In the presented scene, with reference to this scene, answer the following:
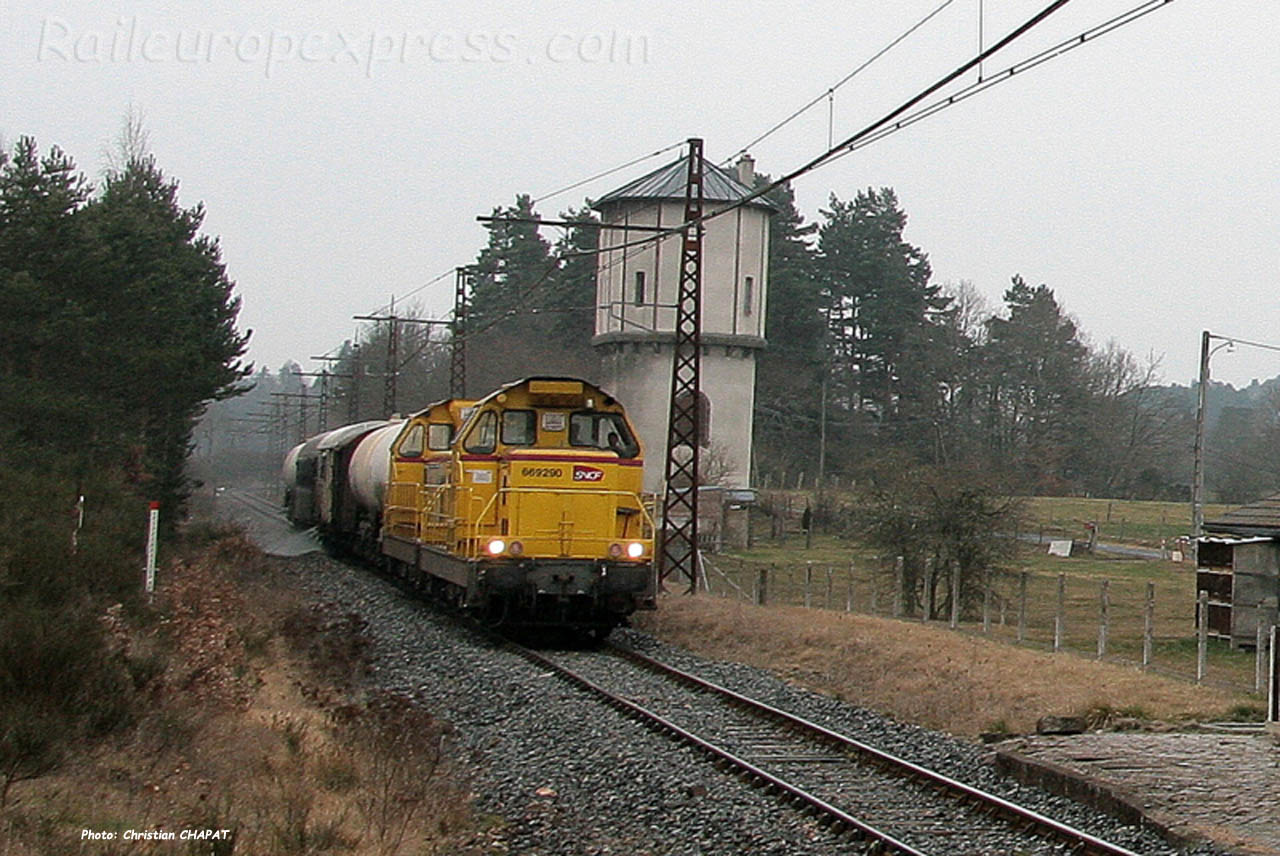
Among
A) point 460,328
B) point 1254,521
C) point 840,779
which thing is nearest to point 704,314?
point 460,328

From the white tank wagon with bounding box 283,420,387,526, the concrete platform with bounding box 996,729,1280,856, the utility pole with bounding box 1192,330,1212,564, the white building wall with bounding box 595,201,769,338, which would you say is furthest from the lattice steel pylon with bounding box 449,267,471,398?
the concrete platform with bounding box 996,729,1280,856

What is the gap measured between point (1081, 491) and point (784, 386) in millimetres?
20595

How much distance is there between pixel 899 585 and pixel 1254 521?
7.00 metres

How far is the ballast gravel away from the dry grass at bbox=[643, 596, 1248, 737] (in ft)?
2.14

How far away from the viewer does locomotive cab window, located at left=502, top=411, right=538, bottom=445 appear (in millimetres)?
19734

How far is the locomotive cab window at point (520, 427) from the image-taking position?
1973 cm

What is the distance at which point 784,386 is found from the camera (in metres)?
80.8

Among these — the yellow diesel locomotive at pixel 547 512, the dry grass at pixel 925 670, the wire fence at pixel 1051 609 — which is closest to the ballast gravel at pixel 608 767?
the dry grass at pixel 925 670

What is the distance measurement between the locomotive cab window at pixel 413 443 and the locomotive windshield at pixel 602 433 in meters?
5.67

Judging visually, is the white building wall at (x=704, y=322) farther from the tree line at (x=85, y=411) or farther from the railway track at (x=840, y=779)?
the railway track at (x=840, y=779)

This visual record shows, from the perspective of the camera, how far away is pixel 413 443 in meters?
25.5

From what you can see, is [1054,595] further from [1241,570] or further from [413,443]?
[413,443]

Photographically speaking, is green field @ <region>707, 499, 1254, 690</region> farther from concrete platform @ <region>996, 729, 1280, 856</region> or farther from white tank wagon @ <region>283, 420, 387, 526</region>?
white tank wagon @ <region>283, 420, 387, 526</region>

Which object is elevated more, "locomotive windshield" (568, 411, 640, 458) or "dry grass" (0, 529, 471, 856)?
"locomotive windshield" (568, 411, 640, 458)
